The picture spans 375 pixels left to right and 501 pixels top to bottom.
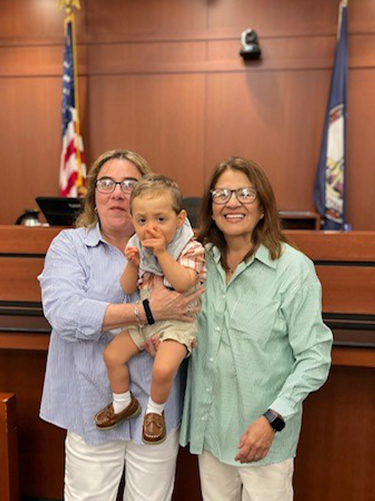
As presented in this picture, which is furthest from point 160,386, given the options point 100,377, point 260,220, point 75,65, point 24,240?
point 75,65

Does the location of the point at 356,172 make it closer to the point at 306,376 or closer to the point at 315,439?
the point at 315,439

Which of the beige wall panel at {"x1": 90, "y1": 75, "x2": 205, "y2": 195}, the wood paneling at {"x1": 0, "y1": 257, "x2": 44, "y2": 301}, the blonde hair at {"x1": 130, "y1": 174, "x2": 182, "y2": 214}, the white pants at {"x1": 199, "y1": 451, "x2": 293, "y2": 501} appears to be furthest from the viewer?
the beige wall panel at {"x1": 90, "y1": 75, "x2": 205, "y2": 195}

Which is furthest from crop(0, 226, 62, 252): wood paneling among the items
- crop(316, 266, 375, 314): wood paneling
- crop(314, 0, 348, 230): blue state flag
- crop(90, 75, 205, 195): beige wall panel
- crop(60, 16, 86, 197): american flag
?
crop(314, 0, 348, 230): blue state flag

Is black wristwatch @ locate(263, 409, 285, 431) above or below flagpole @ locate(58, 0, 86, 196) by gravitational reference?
below

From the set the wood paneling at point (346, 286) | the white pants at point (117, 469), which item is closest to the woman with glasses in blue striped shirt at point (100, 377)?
the white pants at point (117, 469)

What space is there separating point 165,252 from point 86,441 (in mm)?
708

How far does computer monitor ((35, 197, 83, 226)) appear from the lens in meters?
1.87

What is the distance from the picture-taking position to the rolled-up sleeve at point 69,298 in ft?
3.83

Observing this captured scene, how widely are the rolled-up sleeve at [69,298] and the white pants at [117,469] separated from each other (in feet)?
1.38

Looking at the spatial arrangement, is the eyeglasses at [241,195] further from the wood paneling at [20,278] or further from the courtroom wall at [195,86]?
the courtroom wall at [195,86]

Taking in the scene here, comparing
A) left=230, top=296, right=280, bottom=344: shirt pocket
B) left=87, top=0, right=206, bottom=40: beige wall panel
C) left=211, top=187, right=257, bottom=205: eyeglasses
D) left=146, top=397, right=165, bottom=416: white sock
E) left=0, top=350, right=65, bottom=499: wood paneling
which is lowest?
left=0, top=350, right=65, bottom=499: wood paneling

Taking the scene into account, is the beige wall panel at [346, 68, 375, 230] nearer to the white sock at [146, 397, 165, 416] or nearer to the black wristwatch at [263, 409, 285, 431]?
the black wristwatch at [263, 409, 285, 431]

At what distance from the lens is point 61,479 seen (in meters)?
1.87

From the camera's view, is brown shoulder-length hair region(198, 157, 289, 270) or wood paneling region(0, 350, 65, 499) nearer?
brown shoulder-length hair region(198, 157, 289, 270)
